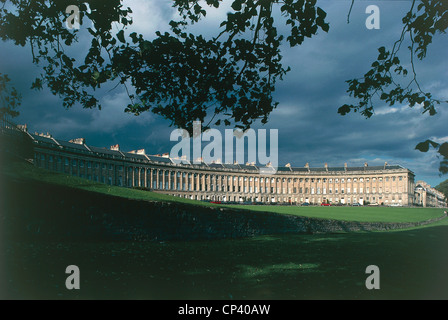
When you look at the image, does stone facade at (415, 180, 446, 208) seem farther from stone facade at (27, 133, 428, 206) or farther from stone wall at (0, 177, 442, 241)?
stone wall at (0, 177, 442, 241)

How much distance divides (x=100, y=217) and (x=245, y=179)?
114 metres

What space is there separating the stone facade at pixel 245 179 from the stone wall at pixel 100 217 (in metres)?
68.6

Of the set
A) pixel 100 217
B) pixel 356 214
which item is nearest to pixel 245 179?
pixel 356 214

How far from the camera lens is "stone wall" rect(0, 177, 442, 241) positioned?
1236cm

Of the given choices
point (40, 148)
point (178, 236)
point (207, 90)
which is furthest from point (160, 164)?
point (207, 90)

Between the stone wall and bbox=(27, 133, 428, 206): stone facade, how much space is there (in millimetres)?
68625

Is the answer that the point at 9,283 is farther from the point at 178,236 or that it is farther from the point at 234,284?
the point at 178,236

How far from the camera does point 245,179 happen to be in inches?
5037

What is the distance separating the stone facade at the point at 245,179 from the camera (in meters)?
90.1

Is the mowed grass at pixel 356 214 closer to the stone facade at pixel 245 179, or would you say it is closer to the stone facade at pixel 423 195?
the stone facade at pixel 245 179

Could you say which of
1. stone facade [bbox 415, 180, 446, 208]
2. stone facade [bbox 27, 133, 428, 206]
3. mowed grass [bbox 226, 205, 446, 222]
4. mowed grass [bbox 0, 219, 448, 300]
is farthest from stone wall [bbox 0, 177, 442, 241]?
stone facade [bbox 415, 180, 446, 208]

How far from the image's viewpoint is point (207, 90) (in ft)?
29.5

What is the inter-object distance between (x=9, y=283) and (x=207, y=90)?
20.0 feet
